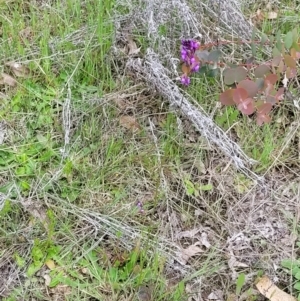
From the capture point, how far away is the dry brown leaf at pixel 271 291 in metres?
1.93

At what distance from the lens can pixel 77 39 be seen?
2660 mm

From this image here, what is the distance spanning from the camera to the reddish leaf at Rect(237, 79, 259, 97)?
2.07m

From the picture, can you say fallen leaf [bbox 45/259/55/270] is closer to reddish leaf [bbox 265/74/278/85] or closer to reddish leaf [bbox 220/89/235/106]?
reddish leaf [bbox 220/89/235/106]

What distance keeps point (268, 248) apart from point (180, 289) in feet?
1.37

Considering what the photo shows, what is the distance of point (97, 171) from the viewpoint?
7.25 feet

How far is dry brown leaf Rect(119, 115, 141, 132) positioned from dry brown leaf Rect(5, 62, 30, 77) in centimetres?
54

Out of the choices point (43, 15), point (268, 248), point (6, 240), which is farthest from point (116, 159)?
point (43, 15)

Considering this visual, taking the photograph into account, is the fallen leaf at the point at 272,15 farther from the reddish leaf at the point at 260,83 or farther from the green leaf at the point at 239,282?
the green leaf at the point at 239,282

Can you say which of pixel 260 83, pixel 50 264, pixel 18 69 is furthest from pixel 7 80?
pixel 260 83

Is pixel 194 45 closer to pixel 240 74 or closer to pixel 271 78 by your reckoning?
pixel 240 74

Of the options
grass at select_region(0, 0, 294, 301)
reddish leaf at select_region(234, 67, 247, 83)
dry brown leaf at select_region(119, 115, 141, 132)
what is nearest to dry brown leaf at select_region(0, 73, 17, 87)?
grass at select_region(0, 0, 294, 301)

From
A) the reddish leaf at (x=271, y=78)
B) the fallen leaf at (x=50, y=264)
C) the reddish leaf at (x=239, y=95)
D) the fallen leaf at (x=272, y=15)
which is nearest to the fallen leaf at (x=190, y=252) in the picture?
the fallen leaf at (x=50, y=264)

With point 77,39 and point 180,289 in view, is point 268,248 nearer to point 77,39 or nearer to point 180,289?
point 180,289

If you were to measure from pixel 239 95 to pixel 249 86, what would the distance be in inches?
2.1
